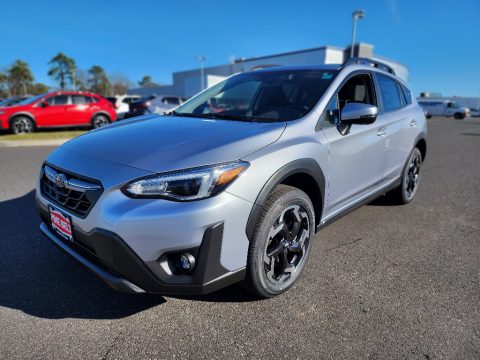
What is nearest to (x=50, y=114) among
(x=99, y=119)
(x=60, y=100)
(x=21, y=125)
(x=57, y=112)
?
(x=57, y=112)

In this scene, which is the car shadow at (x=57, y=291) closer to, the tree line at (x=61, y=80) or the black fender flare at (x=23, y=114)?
the black fender flare at (x=23, y=114)

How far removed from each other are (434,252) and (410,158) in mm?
1589

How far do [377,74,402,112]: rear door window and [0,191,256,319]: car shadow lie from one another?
2.71 m

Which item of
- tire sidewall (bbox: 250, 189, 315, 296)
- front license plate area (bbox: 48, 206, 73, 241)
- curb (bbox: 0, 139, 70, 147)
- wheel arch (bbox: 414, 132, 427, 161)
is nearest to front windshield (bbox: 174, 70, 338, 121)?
tire sidewall (bbox: 250, 189, 315, 296)

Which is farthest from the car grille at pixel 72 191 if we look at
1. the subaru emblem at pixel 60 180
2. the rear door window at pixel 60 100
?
the rear door window at pixel 60 100

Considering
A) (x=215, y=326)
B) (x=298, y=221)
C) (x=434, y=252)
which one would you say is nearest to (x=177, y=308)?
(x=215, y=326)

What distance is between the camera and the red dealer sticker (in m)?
2.18

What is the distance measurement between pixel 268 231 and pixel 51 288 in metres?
1.71

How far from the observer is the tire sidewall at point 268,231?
2.17 meters

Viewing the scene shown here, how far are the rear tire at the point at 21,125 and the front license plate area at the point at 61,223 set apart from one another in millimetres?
11334

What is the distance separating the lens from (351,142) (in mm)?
3016

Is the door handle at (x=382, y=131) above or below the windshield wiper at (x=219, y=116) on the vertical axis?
below

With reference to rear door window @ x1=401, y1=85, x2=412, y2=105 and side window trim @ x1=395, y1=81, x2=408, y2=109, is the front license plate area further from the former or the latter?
rear door window @ x1=401, y1=85, x2=412, y2=105

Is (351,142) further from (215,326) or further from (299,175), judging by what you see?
(215,326)
